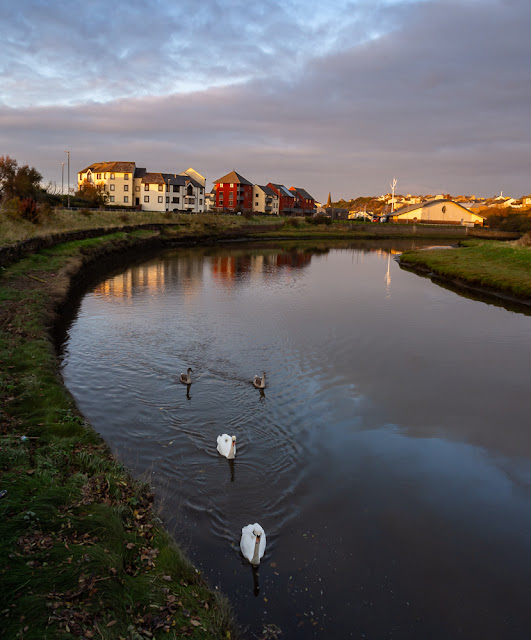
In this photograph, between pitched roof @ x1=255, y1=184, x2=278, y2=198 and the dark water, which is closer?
the dark water

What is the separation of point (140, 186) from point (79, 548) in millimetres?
111089

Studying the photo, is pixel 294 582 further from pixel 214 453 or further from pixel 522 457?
pixel 522 457

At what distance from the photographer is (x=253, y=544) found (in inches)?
335

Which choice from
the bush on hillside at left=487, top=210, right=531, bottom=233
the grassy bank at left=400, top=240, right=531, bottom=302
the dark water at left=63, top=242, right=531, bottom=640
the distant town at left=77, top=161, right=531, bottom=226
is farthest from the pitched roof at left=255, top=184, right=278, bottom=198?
the dark water at left=63, top=242, right=531, bottom=640

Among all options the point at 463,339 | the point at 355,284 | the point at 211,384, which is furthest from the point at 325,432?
the point at 355,284

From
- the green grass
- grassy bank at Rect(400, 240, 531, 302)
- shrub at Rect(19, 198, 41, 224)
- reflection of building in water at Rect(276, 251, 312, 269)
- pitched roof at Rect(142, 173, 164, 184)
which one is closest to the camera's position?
grassy bank at Rect(400, 240, 531, 302)

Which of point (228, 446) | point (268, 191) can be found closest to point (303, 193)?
point (268, 191)

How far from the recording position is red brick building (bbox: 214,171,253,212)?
439 feet

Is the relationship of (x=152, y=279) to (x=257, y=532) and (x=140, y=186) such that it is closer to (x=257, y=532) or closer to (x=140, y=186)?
(x=257, y=532)

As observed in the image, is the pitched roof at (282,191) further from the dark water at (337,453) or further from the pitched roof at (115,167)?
the dark water at (337,453)

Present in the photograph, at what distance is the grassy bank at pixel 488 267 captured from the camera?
128 ft

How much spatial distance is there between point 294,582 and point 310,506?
2.27m

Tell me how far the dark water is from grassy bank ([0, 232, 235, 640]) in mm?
995

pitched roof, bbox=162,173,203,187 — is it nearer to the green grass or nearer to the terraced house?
the terraced house
